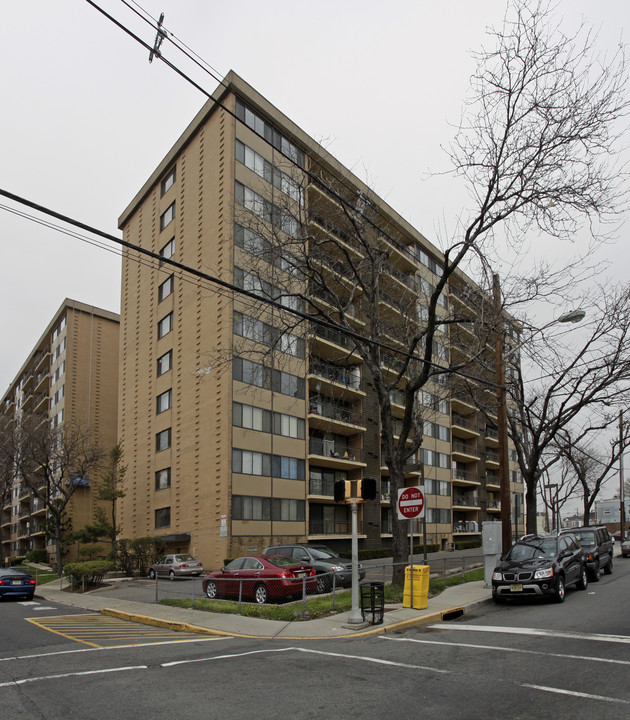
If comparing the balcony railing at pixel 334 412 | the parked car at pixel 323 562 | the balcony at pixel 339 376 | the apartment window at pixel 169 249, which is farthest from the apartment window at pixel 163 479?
the parked car at pixel 323 562

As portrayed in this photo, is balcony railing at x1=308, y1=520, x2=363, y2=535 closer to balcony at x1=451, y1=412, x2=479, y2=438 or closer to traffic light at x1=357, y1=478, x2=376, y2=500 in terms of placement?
balcony at x1=451, y1=412, x2=479, y2=438

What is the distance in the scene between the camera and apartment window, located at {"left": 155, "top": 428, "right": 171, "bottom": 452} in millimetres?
37537

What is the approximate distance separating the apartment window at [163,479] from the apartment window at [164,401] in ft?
12.2

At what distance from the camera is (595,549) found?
2055 centimetres

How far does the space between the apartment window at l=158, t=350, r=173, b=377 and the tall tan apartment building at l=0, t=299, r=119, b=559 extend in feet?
43.9

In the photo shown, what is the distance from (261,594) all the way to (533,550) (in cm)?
731

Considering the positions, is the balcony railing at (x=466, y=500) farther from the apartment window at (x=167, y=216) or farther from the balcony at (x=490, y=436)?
the apartment window at (x=167, y=216)

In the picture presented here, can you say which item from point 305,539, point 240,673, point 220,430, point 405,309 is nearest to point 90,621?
point 240,673

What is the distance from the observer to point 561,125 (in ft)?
45.5

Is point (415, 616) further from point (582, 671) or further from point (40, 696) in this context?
point (40, 696)

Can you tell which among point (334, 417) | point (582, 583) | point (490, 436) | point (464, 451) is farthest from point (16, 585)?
point (490, 436)

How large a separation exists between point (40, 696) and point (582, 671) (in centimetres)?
653

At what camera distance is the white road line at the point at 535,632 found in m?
9.95

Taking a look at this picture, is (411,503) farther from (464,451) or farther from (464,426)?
(464,451)
